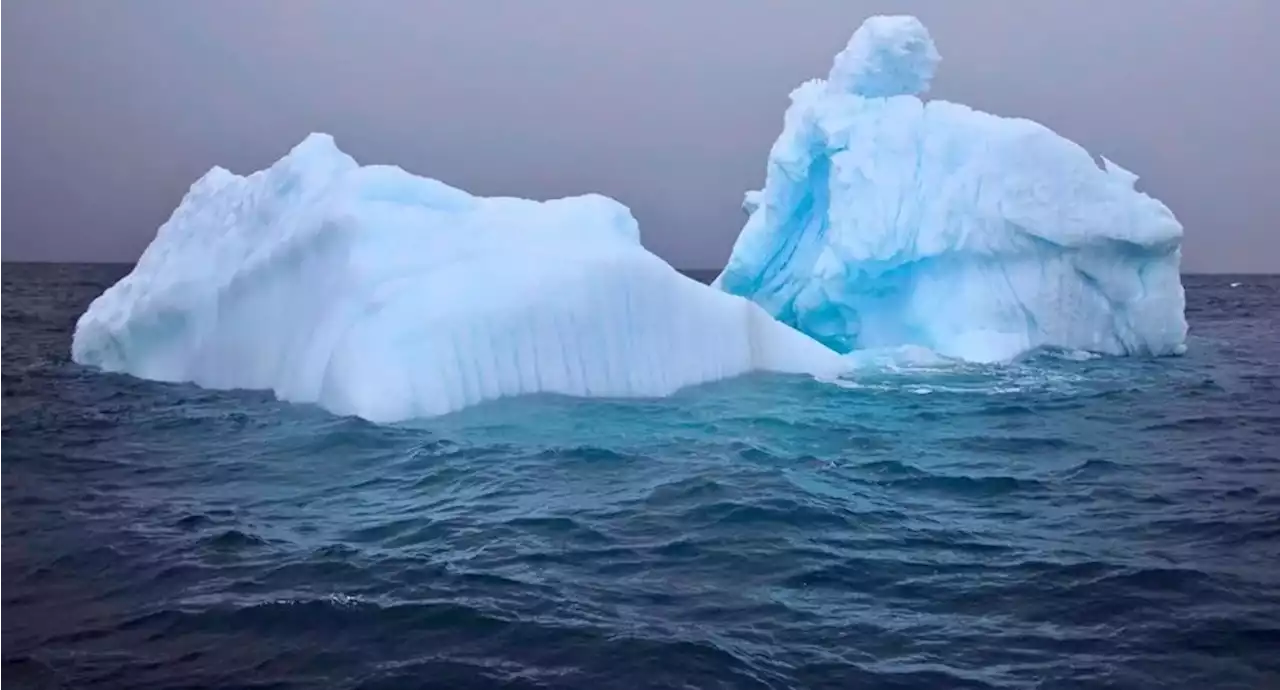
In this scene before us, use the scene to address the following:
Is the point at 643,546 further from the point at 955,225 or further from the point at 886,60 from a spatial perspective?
the point at 886,60

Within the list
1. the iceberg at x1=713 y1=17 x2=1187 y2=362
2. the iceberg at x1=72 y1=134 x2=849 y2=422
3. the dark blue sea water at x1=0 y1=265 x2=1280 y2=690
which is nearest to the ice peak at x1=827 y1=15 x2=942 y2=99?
the iceberg at x1=713 y1=17 x2=1187 y2=362

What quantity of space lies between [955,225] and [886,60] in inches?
123

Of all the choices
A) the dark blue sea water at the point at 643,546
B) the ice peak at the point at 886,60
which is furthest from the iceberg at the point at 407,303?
the ice peak at the point at 886,60

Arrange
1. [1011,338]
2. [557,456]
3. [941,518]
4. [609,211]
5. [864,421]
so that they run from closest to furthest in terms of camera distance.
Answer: [941,518], [557,456], [864,421], [609,211], [1011,338]

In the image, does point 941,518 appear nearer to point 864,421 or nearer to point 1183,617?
point 1183,617

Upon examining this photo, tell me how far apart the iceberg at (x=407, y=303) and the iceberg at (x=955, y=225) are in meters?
3.10

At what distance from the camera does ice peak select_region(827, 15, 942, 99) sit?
16.8 metres

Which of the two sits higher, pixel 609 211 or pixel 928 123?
pixel 928 123

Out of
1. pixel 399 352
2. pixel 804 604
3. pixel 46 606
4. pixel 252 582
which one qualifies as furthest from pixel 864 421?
pixel 46 606

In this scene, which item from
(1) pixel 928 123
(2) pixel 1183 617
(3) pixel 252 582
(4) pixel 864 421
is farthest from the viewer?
(1) pixel 928 123

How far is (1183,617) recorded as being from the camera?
5.41m

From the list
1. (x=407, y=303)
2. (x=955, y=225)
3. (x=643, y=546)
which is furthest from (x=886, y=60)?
(x=643, y=546)

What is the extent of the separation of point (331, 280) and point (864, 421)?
5.82m

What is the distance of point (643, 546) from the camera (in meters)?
6.65
